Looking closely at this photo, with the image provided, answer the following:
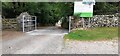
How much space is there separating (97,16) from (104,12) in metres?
1.72

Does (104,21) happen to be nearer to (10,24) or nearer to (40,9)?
(10,24)

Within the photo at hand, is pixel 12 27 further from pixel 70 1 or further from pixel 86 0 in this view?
pixel 86 0

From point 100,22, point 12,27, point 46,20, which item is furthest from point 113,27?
point 46,20

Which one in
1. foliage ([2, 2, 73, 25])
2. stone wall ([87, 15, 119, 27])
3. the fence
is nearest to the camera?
stone wall ([87, 15, 119, 27])

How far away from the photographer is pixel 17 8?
24.0 metres

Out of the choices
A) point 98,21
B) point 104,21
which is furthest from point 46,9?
point 104,21

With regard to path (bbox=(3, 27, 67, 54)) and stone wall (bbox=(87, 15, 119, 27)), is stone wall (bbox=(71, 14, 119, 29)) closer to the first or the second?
stone wall (bbox=(87, 15, 119, 27))

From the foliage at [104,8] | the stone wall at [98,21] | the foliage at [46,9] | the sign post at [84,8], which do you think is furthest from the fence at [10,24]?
the foliage at [104,8]

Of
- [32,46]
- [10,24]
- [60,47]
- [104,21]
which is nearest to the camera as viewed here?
[60,47]

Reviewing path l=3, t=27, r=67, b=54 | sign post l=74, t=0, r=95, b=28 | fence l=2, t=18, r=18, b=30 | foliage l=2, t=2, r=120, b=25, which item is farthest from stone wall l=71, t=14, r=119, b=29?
path l=3, t=27, r=67, b=54

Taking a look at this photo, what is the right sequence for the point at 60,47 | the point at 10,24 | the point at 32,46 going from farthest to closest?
the point at 10,24
the point at 32,46
the point at 60,47

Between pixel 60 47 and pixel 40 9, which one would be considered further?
pixel 40 9

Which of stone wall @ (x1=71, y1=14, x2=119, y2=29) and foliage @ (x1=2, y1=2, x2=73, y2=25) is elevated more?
foliage @ (x1=2, y1=2, x2=73, y2=25)

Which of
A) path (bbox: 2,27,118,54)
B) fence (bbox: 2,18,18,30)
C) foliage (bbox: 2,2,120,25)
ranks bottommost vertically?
path (bbox: 2,27,118,54)
